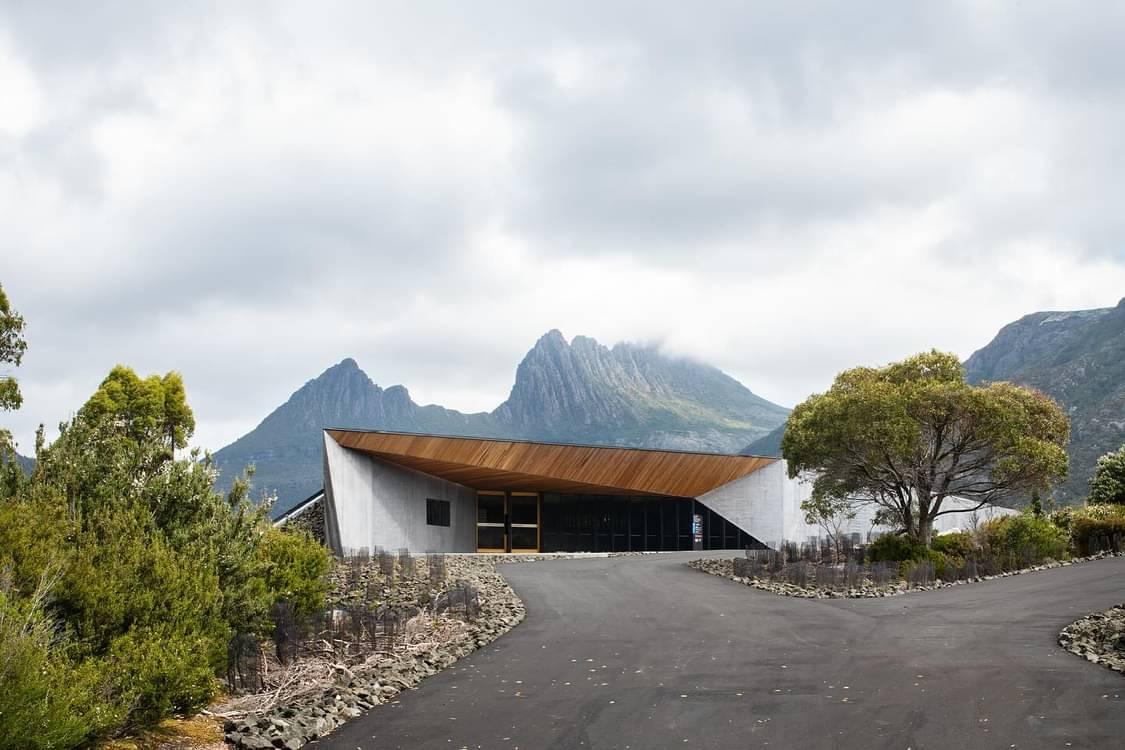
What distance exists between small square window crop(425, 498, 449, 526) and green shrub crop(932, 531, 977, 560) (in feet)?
59.7

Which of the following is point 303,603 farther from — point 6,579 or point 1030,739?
point 1030,739

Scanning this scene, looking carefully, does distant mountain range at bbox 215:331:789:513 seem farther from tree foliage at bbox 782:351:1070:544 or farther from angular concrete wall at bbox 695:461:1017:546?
tree foliage at bbox 782:351:1070:544

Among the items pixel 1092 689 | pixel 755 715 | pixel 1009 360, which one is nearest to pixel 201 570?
pixel 755 715

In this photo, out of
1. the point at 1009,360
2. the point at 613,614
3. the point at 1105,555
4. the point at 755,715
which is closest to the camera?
the point at 755,715

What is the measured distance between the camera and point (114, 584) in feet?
25.2

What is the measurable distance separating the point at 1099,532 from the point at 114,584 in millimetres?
24757

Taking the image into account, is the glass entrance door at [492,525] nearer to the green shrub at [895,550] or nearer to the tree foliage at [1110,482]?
the green shrub at [895,550]

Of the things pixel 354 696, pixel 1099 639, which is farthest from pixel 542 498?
pixel 354 696

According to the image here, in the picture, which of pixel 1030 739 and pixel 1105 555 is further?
pixel 1105 555

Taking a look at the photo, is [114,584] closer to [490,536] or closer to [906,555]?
[906,555]

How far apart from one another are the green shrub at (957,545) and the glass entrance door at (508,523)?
18451 millimetres

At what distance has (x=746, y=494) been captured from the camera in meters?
38.2

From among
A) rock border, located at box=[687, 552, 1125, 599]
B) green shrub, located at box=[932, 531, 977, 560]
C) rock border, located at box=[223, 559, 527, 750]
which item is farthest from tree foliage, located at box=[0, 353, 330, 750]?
green shrub, located at box=[932, 531, 977, 560]

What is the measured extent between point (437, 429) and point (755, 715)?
155 metres
